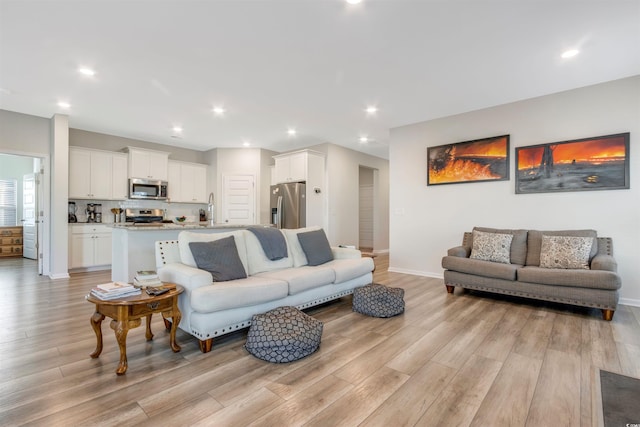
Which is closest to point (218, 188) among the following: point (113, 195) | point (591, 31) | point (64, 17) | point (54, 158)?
point (113, 195)

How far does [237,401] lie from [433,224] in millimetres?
4216

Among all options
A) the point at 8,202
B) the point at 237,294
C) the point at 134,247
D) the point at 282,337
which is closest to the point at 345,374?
the point at 282,337

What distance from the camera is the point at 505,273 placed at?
359 centimetres

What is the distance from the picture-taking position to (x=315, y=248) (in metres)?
3.72

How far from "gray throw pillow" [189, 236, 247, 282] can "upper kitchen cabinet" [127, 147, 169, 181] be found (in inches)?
176

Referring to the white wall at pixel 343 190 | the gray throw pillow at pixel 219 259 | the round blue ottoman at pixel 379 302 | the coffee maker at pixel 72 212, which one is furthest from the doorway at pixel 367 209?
the coffee maker at pixel 72 212

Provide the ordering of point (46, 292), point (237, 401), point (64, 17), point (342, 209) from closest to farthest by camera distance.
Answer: point (237, 401)
point (64, 17)
point (46, 292)
point (342, 209)

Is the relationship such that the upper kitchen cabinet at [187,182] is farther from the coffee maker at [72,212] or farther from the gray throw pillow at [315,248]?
the gray throw pillow at [315,248]

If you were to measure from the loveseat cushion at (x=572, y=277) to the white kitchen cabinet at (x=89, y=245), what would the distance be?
22.5 feet

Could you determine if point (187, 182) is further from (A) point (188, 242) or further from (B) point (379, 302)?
(B) point (379, 302)

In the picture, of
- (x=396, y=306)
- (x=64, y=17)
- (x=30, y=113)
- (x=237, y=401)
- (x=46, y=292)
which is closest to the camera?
(x=237, y=401)

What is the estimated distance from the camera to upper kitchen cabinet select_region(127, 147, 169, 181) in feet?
20.3

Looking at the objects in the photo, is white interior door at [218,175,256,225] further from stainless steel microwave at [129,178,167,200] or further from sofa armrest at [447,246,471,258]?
sofa armrest at [447,246,471,258]

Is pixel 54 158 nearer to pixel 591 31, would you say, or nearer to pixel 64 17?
pixel 64 17
